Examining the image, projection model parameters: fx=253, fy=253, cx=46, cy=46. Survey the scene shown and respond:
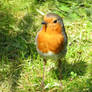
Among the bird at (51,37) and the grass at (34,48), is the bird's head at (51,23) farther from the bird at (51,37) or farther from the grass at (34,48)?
the grass at (34,48)

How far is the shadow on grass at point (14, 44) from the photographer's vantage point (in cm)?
323

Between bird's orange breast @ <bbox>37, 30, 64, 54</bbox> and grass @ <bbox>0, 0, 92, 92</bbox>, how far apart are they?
0.49 metres

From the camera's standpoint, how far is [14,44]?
3.64 metres

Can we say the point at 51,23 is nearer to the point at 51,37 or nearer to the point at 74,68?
the point at 51,37

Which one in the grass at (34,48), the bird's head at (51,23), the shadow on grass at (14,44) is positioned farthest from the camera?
the shadow on grass at (14,44)

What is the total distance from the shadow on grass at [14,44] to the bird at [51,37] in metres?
0.63

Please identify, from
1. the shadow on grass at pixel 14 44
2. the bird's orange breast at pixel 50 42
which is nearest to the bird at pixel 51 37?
the bird's orange breast at pixel 50 42

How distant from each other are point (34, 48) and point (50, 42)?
3.09ft

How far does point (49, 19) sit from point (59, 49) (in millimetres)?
361

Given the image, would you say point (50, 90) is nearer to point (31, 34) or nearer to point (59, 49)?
point (59, 49)

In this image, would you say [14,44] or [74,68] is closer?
[74,68]

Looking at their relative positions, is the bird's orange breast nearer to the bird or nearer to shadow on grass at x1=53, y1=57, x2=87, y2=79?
the bird

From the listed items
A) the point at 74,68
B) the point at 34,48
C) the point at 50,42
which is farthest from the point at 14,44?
the point at 50,42

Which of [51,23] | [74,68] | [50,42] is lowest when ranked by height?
[74,68]
